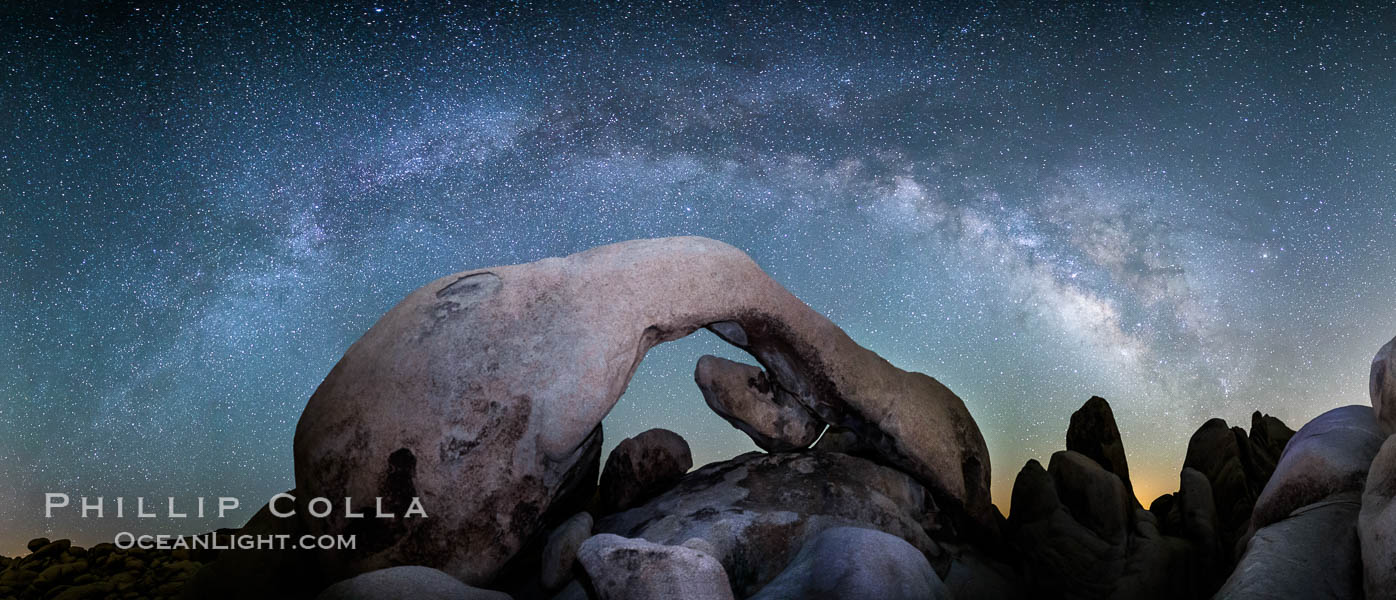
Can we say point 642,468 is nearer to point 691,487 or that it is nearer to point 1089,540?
point 691,487

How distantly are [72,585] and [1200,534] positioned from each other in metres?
12.8

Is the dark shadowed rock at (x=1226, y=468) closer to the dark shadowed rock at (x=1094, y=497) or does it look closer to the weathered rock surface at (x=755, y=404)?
the dark shadowed rock at (x=1094, y=497)

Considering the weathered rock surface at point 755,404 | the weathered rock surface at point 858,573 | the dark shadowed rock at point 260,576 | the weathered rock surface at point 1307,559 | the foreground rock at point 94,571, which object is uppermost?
the weathered rock surface at point 755,404

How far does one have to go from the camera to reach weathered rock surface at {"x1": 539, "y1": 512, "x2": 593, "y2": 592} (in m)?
6.69

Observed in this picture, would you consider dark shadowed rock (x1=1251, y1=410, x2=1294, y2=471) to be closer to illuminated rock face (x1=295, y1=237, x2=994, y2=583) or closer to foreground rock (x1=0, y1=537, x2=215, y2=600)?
illuminated rock face (x1=295, y1=237, x2=994, y2=583)

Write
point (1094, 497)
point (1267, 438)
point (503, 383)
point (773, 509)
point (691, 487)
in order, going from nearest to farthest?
point (503, 383)
point (773, 509)
point (691, 487)
point (1094, 497)
point (1267, 438)

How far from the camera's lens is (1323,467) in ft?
20.8

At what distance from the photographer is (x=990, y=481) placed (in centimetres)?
938

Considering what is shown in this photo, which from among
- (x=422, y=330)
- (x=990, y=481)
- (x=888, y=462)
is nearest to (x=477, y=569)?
(x=422, y=330)

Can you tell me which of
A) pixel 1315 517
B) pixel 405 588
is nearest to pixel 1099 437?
pixel 1315 517

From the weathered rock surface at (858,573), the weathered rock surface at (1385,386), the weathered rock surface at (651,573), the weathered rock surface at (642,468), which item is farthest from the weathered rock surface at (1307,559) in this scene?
the weathered rock surface at (642,468)

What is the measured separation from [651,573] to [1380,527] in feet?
15.3

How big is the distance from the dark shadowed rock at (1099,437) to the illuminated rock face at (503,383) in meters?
5.23

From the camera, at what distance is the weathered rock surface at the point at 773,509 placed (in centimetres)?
725
